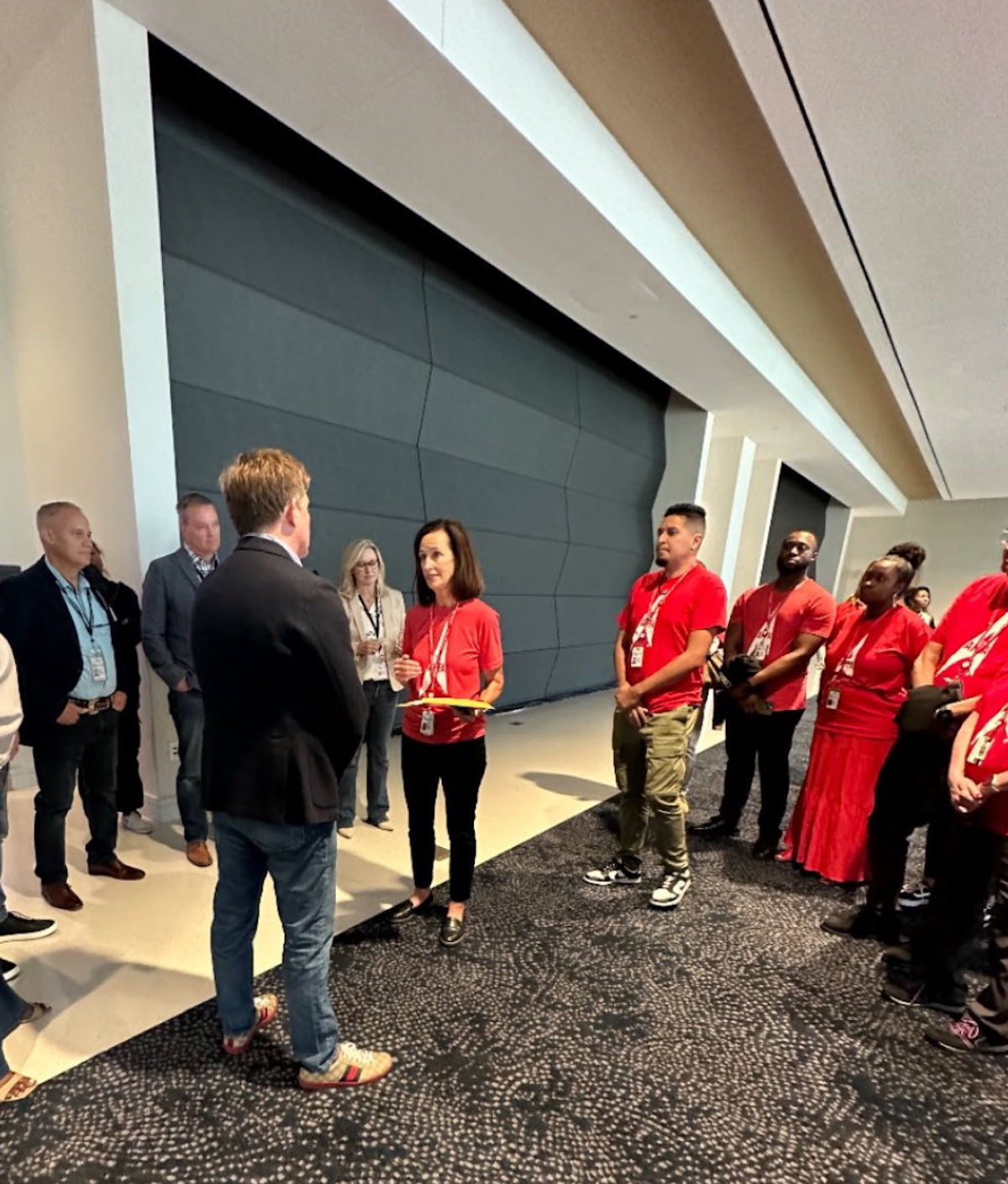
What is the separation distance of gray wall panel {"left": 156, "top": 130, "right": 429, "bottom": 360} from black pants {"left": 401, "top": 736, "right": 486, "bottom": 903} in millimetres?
2875

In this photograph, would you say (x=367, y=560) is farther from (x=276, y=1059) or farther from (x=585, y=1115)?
(x=585, y=1115)

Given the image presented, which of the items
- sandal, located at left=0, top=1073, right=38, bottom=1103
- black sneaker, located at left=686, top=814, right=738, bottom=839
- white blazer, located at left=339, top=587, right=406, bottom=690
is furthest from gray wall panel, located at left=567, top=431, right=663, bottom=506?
sandal, located at left=0, top=1073, right=38, bottom=1103

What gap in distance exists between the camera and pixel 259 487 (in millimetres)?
1245

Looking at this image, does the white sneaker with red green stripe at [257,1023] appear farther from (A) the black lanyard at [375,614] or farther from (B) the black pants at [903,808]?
(B) the black pants at [903,808]

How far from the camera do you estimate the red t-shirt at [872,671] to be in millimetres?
2283

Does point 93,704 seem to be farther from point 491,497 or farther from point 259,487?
point 491,497

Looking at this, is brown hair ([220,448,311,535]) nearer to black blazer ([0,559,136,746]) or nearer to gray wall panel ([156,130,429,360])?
black blazer ([0,559,136,746])

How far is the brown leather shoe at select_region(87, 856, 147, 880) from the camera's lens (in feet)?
7.62

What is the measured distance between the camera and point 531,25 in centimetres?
261

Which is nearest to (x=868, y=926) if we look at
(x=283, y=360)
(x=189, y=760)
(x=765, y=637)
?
(x=765, y=637)

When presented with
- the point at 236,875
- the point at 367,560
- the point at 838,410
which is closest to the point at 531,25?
the point at 367,560

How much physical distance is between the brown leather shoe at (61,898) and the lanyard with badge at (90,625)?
0.79m

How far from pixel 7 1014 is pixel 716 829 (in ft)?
9.31

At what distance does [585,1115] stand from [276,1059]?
2.63 feet
